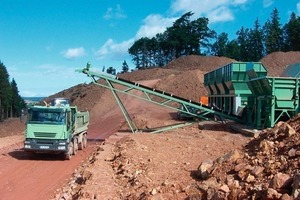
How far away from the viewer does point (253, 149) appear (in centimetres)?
912

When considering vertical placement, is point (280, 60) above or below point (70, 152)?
above

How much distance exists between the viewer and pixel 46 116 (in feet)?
54.7

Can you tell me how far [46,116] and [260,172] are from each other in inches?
452

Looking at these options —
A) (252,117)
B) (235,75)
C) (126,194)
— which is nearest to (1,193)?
(126,194)

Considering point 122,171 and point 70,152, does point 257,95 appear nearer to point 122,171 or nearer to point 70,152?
point 70,152

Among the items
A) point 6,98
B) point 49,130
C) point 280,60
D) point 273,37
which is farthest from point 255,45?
point 49,130

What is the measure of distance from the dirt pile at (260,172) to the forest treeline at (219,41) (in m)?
77.9

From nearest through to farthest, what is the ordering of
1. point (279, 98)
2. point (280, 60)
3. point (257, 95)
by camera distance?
point (279, 98)
point (257, 95)
point (280, 60)

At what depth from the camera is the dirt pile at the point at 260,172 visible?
243 inches

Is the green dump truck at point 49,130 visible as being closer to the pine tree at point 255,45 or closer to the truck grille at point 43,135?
the truck grille at point 43,135

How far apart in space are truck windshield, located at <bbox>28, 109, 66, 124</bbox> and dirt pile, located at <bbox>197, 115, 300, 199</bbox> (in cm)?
908

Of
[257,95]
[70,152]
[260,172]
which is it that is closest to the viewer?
[260,172]

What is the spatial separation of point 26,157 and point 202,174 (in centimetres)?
1091

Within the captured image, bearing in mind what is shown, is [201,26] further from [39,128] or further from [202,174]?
[202,174]
